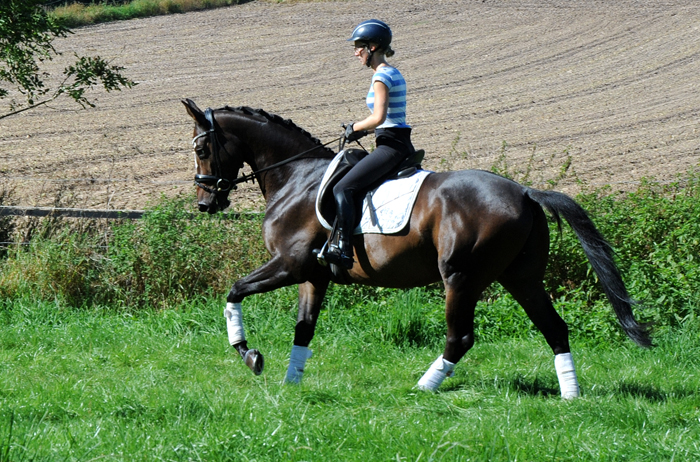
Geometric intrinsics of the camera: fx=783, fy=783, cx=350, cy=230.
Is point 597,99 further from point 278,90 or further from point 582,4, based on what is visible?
point 582,4

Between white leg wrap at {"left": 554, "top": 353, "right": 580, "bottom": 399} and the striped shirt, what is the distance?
7.31 ft

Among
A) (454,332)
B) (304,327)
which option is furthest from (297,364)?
(454,332)

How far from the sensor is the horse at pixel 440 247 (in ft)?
19.2

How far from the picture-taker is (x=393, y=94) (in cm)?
622

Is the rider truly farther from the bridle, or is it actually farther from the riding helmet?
the bridle

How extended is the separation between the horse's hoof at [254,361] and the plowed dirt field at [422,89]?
5108 millimetres

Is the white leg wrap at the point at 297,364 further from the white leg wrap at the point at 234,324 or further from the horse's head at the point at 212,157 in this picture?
the horse's head at the point at 212,157

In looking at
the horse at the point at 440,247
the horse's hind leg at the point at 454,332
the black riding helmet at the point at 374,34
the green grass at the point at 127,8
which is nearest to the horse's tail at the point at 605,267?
the horse at the point at 440,247

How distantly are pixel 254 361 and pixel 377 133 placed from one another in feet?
6.87

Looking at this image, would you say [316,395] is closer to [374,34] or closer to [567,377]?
[567,377]

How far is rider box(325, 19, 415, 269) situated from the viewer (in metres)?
6.14

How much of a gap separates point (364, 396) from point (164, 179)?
33.4ft

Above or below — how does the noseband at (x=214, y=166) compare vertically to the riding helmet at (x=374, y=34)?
below

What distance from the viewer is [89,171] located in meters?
15.8
